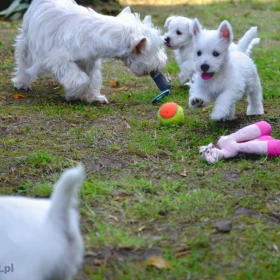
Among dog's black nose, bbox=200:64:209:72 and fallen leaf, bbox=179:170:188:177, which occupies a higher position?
dog's black nose, bbox=200:64:209:72

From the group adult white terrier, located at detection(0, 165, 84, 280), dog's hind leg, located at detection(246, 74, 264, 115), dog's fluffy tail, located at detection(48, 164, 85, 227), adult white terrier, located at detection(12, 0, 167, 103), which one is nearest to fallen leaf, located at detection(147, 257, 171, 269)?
adult white terrier, located at detection(0, 165, 84, 280)

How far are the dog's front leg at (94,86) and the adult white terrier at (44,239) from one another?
140 inches

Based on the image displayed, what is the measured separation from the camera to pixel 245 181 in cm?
345

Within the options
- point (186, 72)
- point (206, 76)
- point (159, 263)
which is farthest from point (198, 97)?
point (159, 263)

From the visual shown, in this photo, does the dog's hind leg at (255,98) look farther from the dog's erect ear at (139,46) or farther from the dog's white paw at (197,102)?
the dog's erect ear at (139,46)

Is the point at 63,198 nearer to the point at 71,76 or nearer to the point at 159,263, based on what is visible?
the point at 159,263

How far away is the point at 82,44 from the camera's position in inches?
209

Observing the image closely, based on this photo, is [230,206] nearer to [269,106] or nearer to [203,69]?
[203,69]

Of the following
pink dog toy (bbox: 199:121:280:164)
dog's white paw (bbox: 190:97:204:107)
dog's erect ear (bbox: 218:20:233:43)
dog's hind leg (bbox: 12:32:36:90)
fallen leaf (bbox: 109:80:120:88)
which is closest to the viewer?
pink dog toy (bbox: 199:121:280:164)

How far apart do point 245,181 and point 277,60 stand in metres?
3.81

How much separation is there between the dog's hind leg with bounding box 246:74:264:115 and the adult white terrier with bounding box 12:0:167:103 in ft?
3.74

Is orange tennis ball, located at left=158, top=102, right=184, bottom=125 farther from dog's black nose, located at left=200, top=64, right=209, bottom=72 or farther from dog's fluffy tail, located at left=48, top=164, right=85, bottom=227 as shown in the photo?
dog's fluffy tail, located at left=48, top=164, right=85, bottom=227

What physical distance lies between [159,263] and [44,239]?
715mm

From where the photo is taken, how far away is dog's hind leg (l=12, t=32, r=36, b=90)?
19.2 feet
